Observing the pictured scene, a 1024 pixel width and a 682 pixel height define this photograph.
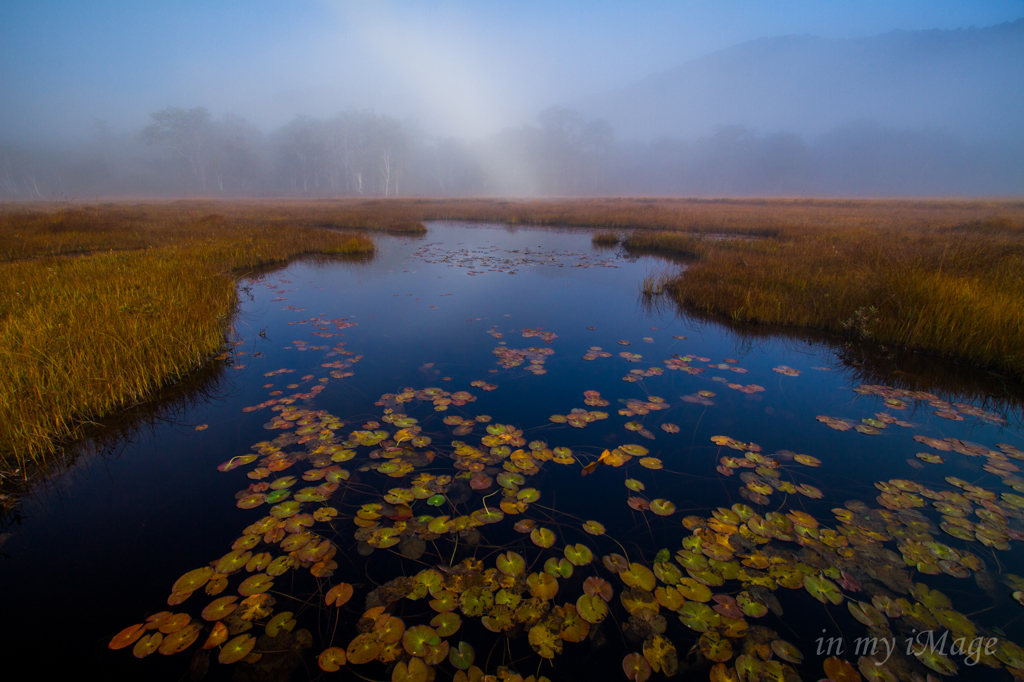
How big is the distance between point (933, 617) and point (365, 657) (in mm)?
3338

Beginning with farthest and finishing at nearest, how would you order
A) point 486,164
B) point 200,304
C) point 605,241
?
point 486,164 < point 605,241 < point 200,304

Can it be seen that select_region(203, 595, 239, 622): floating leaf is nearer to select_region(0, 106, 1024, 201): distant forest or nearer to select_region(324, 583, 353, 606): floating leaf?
select_region(324, 583, 353, 606): floating leaf

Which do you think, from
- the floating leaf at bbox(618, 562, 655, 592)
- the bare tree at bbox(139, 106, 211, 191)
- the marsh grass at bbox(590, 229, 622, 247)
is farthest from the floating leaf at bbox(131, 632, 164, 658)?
the bare tree at bbox(139, 106, 211, 191)

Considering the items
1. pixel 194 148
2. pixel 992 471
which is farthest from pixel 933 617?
pixel 194 148

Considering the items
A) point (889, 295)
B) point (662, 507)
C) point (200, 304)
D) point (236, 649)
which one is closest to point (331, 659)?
point (236, 649)

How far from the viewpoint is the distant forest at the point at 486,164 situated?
76.9 meters

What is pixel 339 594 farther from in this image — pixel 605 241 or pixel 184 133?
pixel 184 133

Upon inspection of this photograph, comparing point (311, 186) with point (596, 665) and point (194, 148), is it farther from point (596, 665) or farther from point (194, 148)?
point (596, 665)

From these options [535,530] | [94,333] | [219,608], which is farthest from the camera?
[94,333]

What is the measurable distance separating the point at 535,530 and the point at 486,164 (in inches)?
4938

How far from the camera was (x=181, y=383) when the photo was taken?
17.9 feet

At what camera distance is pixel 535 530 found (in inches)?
114

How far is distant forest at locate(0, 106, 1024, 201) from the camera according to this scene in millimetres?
76938

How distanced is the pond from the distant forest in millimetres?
74285
